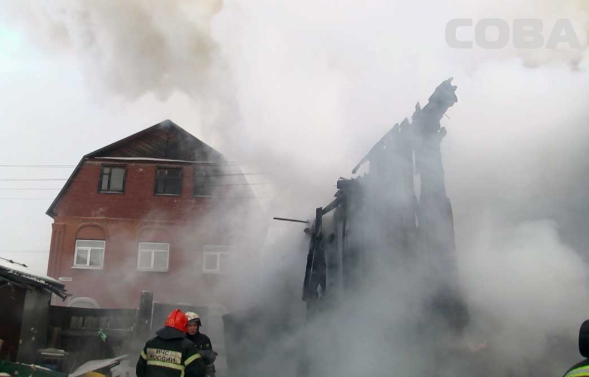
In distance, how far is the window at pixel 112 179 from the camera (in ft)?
59.2

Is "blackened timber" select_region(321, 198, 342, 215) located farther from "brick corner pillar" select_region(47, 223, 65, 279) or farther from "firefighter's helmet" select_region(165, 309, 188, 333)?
"brick corner pillar" select_region(47, 223, 65, 279)

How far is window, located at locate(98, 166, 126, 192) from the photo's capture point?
18.1 m

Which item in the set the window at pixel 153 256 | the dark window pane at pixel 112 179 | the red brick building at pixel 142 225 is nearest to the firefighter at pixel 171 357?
the red brick building at pixel 142 225

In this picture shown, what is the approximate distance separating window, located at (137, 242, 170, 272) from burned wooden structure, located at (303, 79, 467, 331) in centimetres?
1092

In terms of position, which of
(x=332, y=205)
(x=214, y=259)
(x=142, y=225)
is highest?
(x=142, y=225)

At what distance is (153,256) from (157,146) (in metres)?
4.26

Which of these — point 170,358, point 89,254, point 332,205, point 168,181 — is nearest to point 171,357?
point 170,358

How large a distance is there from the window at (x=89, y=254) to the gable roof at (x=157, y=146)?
2680 mm

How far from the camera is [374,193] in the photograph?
6.39m

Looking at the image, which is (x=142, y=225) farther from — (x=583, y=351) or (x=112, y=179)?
(x=583, y=351)

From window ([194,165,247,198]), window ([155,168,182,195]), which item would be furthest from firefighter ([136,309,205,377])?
window ([155,168,182,195])

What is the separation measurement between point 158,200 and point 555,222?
48.6 ft

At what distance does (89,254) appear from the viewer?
17297 millimetres

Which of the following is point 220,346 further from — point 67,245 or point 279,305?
point 67,245
